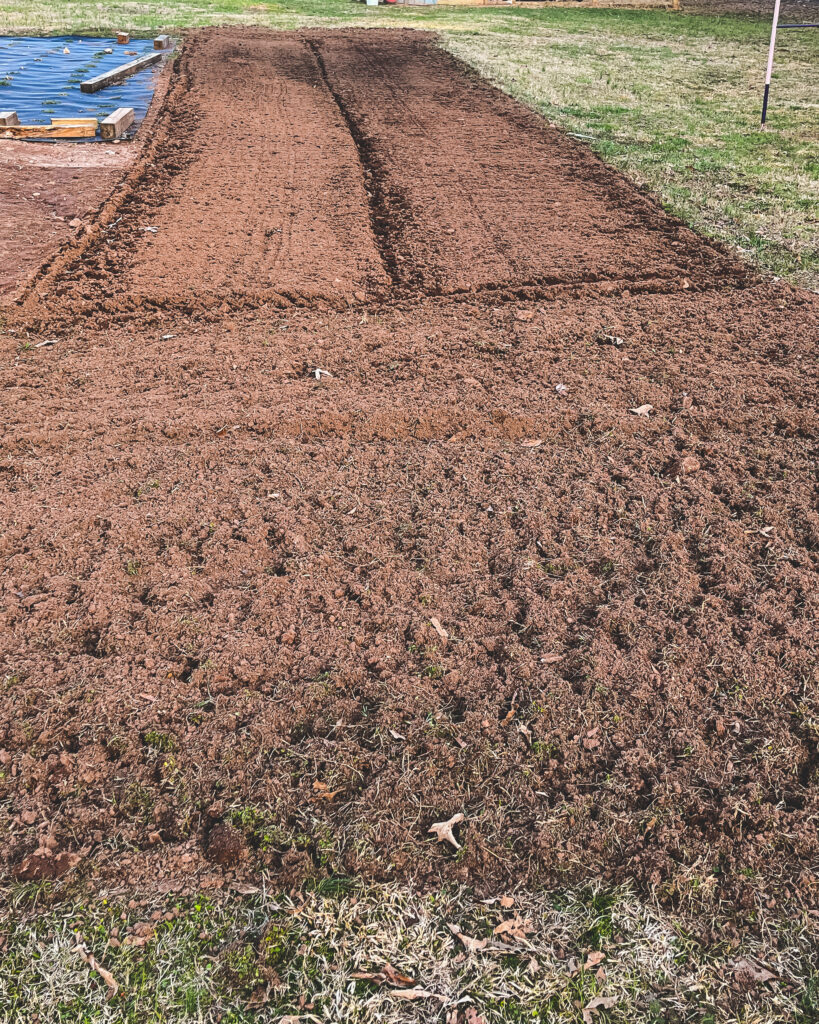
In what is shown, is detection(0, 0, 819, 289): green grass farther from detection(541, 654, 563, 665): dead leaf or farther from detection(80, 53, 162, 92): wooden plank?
detection(541, 654, 563, 665): dead leaf

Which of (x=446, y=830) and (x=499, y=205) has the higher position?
(x=499, y=205)

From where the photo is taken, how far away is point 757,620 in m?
3.27

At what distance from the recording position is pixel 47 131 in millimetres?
10062

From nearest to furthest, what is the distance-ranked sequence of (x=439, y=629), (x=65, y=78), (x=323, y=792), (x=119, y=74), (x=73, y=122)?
(x=323, y=792)
(x=439, y=629)
(x=73, y=122)
(x=65, y=78)
(x=119, y=74)

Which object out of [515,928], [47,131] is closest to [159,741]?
[515,928]

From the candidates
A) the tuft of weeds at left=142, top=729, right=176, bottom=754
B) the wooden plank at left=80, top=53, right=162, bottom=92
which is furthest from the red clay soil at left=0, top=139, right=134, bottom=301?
the tuft of weeds at left=142, top=729, right=176, bottom=754

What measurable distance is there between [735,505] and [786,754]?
158 centimetres

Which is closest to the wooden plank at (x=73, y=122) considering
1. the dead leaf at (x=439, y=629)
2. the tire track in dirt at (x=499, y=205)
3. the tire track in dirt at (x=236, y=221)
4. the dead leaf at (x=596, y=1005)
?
the tire track in dirt at (x=236, y=221)

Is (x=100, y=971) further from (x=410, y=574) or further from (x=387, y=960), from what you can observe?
(x=410, y=574)

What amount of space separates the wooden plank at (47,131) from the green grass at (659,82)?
267 inches

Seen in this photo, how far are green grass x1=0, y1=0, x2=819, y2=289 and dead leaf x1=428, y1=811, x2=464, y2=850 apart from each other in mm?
5727

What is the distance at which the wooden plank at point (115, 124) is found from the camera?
1011 centimetres

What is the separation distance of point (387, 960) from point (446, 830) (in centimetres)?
44

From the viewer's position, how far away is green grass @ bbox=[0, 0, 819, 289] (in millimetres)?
7723
